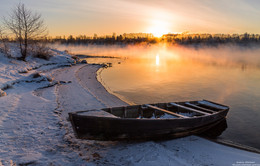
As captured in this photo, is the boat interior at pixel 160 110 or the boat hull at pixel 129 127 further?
the boat interior at pixel 160 110

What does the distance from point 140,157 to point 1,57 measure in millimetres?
23385

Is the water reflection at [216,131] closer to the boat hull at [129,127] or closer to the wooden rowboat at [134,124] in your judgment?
the wooden rowboat at [134,124]

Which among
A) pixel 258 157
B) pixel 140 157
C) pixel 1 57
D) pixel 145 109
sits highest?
pixel 1 57

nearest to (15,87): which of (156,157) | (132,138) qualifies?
(132,138)

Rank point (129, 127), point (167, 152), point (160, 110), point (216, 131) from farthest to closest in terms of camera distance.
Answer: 1. point (216, 131)
2. point (160, 110)
3. point (129, 127)
4. point (167, 152)

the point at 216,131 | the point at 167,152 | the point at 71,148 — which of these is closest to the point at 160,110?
the point at 167,152

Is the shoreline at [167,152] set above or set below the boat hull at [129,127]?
below

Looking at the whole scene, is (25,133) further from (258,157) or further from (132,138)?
(258,157)

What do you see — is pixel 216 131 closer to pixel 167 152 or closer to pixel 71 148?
pixel 167 152

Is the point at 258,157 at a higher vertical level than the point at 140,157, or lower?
lower

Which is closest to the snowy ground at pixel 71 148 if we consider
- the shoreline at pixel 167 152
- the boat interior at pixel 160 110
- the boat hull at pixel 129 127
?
the shoreline at pixel 167 152

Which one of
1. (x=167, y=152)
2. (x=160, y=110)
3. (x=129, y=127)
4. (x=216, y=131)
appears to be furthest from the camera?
(x=216, y=131)

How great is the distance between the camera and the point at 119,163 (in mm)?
5859

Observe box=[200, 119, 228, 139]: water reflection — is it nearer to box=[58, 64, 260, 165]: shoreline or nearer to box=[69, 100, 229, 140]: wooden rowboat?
box=[69, 100, 229, 140]: wooden rowboat
